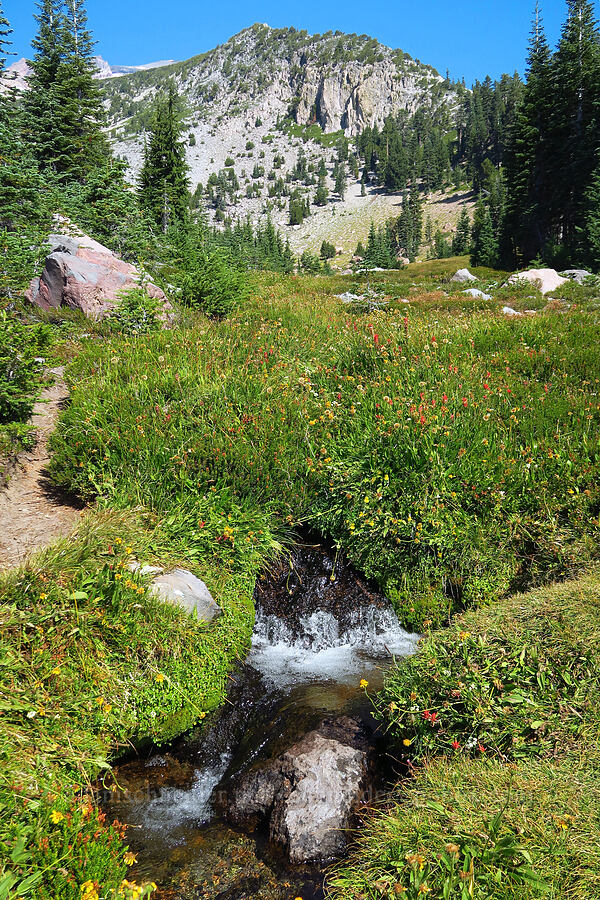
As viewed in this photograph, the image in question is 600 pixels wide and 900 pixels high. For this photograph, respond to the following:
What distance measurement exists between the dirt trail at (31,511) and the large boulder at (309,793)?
2992mm

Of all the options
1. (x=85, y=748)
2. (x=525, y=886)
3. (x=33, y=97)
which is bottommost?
(x=85, y=748)

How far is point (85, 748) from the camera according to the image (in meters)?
3.82

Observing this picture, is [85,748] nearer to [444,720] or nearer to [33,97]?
[444,720]

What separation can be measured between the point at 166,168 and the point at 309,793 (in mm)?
27939

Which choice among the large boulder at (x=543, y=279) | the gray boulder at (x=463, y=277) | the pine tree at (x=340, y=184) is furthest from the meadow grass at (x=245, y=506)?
the pine tree at (x=340, y=184)

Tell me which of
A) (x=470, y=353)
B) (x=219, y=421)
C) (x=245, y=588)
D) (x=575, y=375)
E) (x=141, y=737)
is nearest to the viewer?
(x=141, y=737)

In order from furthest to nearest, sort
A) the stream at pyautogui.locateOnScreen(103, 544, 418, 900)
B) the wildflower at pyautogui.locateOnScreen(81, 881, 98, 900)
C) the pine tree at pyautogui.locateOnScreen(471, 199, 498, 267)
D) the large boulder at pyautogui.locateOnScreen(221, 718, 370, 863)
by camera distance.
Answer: the pine tree at pyautogui.locateOnScreen(471, 199, 498, 267) → the large boulder at pyautogui.locateOnScreen(221, 718, 370, 863) → the stream at pyautogui.locateOnScreen(103, 544, 418, 900) → the wildflower at pyautogui.locateOnScreen(81, 881, 98, 900)

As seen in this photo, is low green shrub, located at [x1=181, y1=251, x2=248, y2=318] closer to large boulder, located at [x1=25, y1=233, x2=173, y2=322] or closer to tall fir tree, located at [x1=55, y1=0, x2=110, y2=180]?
large boulder, located at [x1=25, y1=233, x2=173, y2=322]

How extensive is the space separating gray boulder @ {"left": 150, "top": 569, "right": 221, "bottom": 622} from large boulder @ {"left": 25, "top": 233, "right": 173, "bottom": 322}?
7.03 metres

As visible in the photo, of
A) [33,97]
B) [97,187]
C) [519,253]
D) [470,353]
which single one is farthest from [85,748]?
[519,253]

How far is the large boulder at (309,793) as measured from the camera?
374 centimetres

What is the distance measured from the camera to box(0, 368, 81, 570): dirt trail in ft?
17.8

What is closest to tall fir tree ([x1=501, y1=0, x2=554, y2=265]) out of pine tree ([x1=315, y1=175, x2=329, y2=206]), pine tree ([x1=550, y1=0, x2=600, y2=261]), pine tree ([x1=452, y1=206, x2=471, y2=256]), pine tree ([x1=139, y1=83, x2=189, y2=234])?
pine tree ([x1=550, y1=0, x2=600, y2=261])

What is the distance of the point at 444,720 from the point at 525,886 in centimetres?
142
